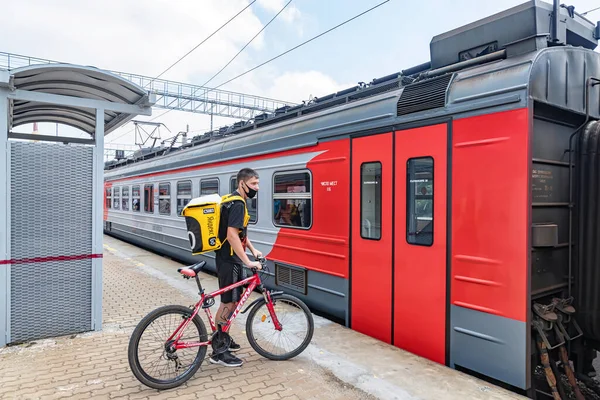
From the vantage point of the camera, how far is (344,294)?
4.86m

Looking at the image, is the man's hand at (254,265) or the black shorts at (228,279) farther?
the black shorts at (228,279)

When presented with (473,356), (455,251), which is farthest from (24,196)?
(473,356)

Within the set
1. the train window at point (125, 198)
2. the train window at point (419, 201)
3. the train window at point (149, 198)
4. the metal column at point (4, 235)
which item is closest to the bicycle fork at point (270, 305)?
the train window at point (419, 201)

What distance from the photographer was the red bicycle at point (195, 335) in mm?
3311

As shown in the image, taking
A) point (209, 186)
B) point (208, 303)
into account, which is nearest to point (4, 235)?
point (208, 303)

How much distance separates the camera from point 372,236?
14.8 feet

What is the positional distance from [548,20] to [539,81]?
785 millimetres

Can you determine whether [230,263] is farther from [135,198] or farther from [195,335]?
[135,198]

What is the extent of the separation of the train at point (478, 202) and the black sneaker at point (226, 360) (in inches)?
61.8

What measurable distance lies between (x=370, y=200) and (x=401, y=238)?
24.9 inches

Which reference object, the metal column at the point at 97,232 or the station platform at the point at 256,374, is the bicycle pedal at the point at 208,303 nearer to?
Result: the station platform at the point at 256,374

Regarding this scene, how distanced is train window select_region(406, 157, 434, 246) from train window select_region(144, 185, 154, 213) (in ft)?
28.8

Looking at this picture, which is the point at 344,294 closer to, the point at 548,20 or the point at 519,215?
the point at 519,215

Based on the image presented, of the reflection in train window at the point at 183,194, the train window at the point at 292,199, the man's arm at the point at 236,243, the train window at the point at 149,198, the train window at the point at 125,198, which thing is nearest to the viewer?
the man's arm at the point at 236,243
